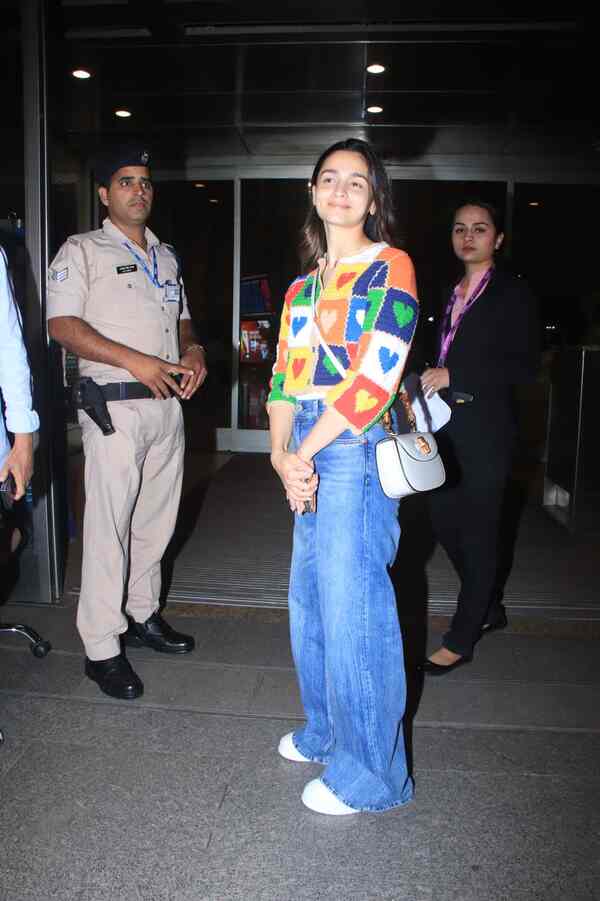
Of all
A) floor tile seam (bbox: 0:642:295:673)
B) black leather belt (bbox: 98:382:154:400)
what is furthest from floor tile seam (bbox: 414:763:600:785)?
black leather belt (bbox: 98:382:154:400)

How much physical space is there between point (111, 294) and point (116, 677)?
4.45ft

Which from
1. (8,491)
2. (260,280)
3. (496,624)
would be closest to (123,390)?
(8,491)

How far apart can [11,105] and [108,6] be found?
128cm

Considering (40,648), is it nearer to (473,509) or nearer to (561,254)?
(473,509)

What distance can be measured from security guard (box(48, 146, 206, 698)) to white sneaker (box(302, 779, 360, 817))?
84cm

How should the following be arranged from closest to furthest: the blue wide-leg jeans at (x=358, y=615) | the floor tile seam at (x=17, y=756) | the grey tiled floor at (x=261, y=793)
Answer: the grey tiled floor at (x=261, y=793)
the blue wide-leg jeans at (x=358, y=615)
the floor tile seam at (x=17, y=756)

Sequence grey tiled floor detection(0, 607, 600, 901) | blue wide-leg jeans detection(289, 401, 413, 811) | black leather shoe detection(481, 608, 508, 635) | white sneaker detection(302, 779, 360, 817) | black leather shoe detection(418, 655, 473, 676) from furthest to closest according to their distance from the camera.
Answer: black leather shoe detection(481, 608, 508, 635) < black leather shoe detection(418, 655, 473, 676) < white sneaker detection(302, 779, 360, 817) < blue wide-leg jeans detection(289, 401, 413, 811) < grey tiled floor detection(0, 607, 600, 901)

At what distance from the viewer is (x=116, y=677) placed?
8.41 feet

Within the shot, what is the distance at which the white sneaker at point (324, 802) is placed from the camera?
6.21 feet

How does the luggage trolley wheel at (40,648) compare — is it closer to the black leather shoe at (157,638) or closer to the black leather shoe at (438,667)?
the black leather shoe at (157,638)

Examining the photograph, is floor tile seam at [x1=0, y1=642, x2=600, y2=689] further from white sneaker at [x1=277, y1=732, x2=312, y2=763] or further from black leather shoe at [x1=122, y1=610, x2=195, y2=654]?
white sneaker at [x1=277, y1=732, x2=312, y2=763]

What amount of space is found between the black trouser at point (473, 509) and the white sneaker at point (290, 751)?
0.86 metres

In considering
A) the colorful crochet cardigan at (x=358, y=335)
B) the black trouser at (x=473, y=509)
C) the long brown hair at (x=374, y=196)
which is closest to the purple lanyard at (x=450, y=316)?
the black trouser at (x=473, y=509)

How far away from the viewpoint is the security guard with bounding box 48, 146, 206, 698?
2566 millimetres
